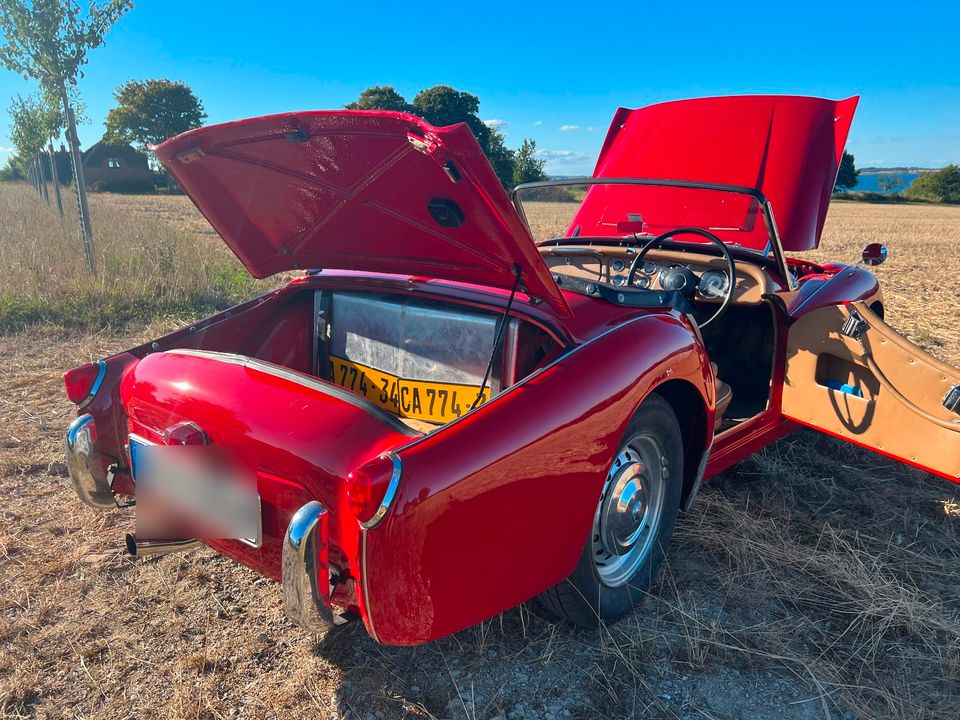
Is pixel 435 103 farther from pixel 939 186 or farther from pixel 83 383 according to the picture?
pixel 83 383

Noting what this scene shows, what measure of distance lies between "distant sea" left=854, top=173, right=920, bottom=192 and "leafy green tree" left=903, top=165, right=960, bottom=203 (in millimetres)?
2606

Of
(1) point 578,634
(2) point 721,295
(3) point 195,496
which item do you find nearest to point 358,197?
(3) point 195,496

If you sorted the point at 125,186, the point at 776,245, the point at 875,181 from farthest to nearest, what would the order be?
the point at 875,181, the point at 125,186, the point at 776,245

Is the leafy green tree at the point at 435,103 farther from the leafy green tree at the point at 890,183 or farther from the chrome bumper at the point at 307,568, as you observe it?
the chrome bumper at the point at 307,568

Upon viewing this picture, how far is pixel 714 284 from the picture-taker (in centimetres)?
313

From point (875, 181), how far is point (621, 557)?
8289 centimetres

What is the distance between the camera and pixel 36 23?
7.45 metres

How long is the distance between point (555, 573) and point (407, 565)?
0.55m

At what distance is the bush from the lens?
156ft

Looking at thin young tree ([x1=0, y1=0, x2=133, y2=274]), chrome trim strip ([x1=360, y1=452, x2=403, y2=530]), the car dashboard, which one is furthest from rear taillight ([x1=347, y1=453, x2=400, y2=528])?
thin young tree ([x1=0, y1=0, x2=133, y2=274])

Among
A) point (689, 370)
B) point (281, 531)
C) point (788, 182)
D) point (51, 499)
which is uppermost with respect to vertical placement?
point (788, 182)

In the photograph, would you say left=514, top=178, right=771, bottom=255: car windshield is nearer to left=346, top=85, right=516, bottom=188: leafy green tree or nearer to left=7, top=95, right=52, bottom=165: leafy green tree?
left=7, top=95, right=52, bottom=165: leafy green tree

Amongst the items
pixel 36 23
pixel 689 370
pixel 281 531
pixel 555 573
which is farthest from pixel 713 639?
pixel 36 23

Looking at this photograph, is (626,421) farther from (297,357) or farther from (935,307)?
(935,307)
